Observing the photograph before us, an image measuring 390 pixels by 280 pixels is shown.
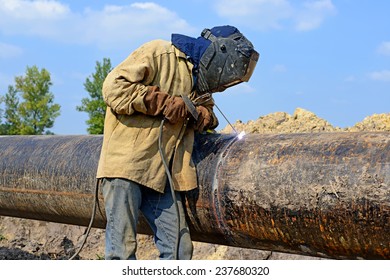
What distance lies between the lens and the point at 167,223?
10.7 ft

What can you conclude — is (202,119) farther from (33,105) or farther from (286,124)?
(33,105)

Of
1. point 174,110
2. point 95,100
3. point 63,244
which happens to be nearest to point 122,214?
point 174,110

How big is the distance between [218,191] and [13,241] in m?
4.56

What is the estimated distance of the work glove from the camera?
306 cm

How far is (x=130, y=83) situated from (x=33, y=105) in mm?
32314

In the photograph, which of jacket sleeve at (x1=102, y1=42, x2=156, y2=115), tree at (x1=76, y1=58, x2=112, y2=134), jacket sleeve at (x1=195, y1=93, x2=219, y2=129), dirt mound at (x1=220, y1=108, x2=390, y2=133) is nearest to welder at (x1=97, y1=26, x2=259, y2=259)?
jacket sleeve at (x1=102, y1=42, x2=156, y2=115)

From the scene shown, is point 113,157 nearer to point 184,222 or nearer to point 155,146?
point 155,146

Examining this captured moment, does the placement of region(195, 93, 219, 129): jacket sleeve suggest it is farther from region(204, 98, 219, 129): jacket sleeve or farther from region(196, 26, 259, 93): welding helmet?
region(196, 26, 259, 93): welding helmet

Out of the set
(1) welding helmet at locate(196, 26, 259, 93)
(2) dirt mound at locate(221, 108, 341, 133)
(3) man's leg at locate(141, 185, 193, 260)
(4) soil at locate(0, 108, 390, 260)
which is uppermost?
(2) dirt mound at locate(221, 108, 341, 133)

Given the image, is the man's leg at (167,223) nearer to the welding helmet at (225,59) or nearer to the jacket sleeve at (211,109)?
the jacket sleeve at (211,109)

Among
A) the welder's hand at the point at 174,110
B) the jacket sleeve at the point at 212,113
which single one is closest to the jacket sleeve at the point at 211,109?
the jacket sleeve at the point at 212,113

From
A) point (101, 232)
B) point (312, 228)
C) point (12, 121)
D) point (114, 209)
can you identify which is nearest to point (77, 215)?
point (114, 209)

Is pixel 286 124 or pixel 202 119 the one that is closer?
pixel 202 119

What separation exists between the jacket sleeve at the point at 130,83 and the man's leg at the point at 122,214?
43 centimetres
